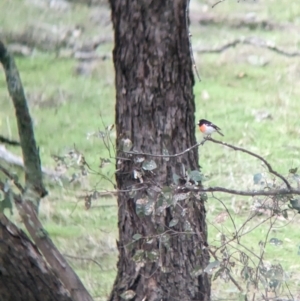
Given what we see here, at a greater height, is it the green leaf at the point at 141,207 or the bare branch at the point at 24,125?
the bare branch at the point at 24,125

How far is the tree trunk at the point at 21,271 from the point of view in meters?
2.38

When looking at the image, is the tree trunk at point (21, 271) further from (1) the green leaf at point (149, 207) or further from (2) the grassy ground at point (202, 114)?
(2) the grassy ground at point (202, 114)

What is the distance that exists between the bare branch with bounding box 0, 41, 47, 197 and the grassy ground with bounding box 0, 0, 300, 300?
123 cm

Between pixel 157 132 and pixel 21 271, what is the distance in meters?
1.12

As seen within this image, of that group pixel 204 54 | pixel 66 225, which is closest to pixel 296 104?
pixel 204 54

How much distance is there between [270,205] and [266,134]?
4454 millimetres

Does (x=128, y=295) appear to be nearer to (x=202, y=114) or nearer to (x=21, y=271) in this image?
(x=21, y=271)

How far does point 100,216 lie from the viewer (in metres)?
5.73

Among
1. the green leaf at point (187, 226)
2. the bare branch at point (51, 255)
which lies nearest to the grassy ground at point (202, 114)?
the green leaf at point (187, 226)

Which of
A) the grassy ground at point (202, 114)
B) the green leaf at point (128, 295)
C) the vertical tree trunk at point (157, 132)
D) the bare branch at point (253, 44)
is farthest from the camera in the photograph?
the bare branch at point (253, 44)

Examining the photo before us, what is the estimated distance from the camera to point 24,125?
11.6 feet

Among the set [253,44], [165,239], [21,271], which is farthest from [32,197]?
[253,44]

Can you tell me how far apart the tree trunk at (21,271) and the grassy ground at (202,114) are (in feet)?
6.89

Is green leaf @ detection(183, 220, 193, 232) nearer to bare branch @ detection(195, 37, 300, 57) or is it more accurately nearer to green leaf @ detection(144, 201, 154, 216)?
green leaf @ detection(144, 201, 154, 216)
